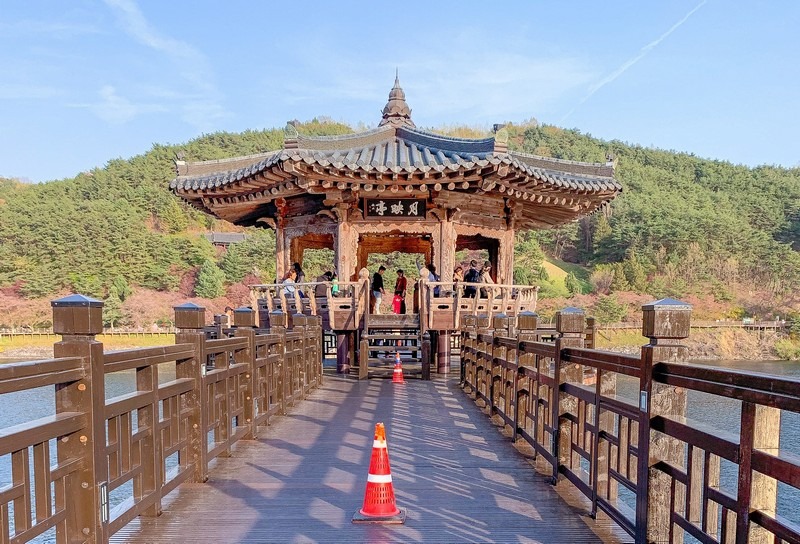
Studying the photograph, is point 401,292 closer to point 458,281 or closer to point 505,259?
point 505,259

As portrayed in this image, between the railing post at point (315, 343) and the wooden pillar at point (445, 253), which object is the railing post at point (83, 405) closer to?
the railing post at point (315, 343)

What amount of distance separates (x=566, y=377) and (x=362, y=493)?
1.70 meters

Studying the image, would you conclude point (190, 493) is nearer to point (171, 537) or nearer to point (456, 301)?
point (171, 537)

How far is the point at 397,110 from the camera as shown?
13016mm

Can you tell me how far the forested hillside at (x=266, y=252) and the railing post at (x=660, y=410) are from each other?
32.6 meters

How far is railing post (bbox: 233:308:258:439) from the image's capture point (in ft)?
16.3

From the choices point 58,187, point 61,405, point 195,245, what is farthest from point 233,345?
point 58,187

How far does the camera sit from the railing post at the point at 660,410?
8.00 feet

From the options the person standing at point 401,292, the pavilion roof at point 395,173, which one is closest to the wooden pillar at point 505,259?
the pavilion roof at point 395,173

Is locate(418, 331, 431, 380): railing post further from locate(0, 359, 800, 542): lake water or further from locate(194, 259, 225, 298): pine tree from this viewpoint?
locate(194, 259, 225, 298): pine tree

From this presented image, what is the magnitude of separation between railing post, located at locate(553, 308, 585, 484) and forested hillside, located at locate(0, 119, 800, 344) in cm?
3133

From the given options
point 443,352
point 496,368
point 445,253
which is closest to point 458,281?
point 445,253

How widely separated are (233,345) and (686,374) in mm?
3576

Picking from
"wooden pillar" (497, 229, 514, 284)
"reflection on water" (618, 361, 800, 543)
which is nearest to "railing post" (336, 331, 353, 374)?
"wooden pillar" (497, 229, 514, 284)
